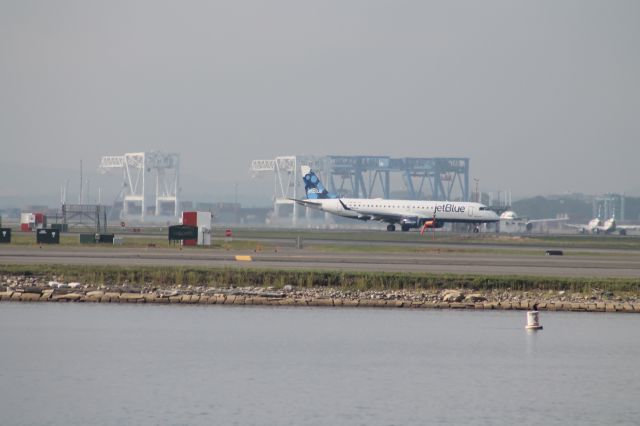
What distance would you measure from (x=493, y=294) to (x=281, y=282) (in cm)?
963

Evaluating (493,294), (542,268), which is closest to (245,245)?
(542,268)

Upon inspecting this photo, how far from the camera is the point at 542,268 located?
63.0 meters

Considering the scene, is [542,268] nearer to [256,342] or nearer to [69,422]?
[256,342]

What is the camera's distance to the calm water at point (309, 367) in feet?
88.9

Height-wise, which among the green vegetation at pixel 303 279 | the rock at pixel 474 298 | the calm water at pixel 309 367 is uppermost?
the green vegetation at pixel 303 279

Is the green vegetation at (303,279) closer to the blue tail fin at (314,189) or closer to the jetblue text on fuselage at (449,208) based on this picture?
the jetblue text on fuselage at (449,208)

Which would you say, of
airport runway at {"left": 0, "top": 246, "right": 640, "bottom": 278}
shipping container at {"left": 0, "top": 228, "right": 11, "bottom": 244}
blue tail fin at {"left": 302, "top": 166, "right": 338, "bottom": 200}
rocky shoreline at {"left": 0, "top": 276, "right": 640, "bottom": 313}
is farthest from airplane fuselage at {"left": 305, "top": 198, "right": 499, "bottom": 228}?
rocky shoreline at {"left": 0, "top": 276, "right": 640, "bottom": 313}

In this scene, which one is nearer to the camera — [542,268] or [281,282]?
[281,282]

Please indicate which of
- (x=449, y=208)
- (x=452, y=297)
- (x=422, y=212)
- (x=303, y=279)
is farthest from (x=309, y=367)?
(x=449, y=208)

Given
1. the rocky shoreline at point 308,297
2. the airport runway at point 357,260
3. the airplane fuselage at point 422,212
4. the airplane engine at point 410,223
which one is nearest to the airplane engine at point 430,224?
the airplane fuselage at point 422,212

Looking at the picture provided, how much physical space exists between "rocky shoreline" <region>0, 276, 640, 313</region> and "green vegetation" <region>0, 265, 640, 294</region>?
2.73 feet

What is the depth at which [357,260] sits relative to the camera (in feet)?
217

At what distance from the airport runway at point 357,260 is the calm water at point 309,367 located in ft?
44.8

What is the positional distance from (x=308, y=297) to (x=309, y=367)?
14750mm
